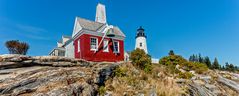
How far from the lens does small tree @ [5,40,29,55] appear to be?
19938mm

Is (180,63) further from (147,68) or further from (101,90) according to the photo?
(101,90)

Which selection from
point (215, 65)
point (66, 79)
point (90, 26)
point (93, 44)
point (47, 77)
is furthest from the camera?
point (215, 65)

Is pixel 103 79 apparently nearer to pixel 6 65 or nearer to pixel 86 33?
pixel 6 65

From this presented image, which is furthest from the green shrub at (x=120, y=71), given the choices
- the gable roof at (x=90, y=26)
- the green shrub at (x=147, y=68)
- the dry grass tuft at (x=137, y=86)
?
the gable roof at (x=90, y=26)

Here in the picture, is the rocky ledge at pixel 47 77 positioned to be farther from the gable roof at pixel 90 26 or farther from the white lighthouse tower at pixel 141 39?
the white lighthouse tower at pixel 141 39

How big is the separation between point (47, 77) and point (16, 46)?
12.3m

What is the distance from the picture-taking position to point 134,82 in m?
12.7

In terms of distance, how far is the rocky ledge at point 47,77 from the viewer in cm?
879

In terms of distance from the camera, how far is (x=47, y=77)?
31.7 ft

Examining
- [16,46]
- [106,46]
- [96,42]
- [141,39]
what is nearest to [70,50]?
[96,42]

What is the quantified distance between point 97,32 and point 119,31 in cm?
300

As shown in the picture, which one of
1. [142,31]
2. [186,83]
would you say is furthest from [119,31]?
[142,31]

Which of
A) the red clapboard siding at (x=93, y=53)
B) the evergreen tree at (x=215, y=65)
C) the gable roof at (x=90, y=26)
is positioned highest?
the gable roof at (x=90, y=26)

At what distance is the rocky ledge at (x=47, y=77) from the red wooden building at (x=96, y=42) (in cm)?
504
